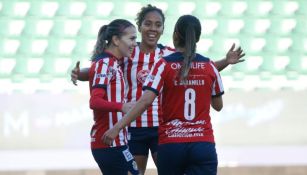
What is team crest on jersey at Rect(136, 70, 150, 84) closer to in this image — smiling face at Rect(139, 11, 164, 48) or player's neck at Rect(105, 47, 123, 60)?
smiling face at Rect(139, 11, 164, 48)

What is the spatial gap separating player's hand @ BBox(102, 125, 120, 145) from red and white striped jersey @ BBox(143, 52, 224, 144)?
0.26m

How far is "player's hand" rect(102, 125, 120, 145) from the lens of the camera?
479 centimetres

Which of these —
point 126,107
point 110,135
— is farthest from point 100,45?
point 110,135

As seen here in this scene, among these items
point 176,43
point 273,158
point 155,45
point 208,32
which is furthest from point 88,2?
point 176,43

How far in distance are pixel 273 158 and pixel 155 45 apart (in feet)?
16.5

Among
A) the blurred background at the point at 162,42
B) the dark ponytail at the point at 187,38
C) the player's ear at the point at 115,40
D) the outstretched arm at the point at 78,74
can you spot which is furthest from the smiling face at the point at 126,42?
the blurred background at the point at 162,42

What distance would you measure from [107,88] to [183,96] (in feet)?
1.90

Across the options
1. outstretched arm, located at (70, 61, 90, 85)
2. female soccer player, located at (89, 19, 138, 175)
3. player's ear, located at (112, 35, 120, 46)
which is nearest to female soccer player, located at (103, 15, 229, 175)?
female soccer player, located at (89, 19, 138, 175)

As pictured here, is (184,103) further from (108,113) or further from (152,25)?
(152,25)

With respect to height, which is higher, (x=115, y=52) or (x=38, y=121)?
(x=115, y=52)

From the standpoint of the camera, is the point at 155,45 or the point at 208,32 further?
the point at 208,32

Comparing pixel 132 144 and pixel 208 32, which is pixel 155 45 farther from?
pixel 208 32

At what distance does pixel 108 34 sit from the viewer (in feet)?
17.5

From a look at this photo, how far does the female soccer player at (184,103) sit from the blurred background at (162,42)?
18.9ft
